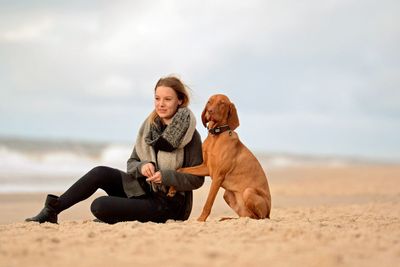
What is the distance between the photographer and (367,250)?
13.3ft

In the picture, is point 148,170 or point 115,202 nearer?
point 148,170

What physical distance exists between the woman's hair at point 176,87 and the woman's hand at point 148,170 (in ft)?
1.68

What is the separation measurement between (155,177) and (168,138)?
15.3 inches

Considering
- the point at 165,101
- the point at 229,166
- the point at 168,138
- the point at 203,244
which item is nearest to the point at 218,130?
the point at 229,166

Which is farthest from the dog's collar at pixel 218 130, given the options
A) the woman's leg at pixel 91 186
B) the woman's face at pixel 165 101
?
the woman's leg at pixel 91 186

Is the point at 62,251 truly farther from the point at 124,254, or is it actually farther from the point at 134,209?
the point at 134,209

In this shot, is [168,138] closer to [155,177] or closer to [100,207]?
[155,177]

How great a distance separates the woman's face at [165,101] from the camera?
18.8ft

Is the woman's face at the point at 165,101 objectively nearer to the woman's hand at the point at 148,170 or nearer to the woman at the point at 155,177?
the woman at the point at 155,177

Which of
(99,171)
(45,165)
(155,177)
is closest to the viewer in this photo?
(155,177)

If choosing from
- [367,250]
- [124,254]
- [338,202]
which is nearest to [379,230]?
[367,250]

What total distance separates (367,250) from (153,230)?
1709mm

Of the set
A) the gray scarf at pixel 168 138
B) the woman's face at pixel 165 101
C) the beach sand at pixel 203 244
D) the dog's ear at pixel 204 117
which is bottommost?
the beach sand at pixel 203 244

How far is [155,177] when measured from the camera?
5.55 m
